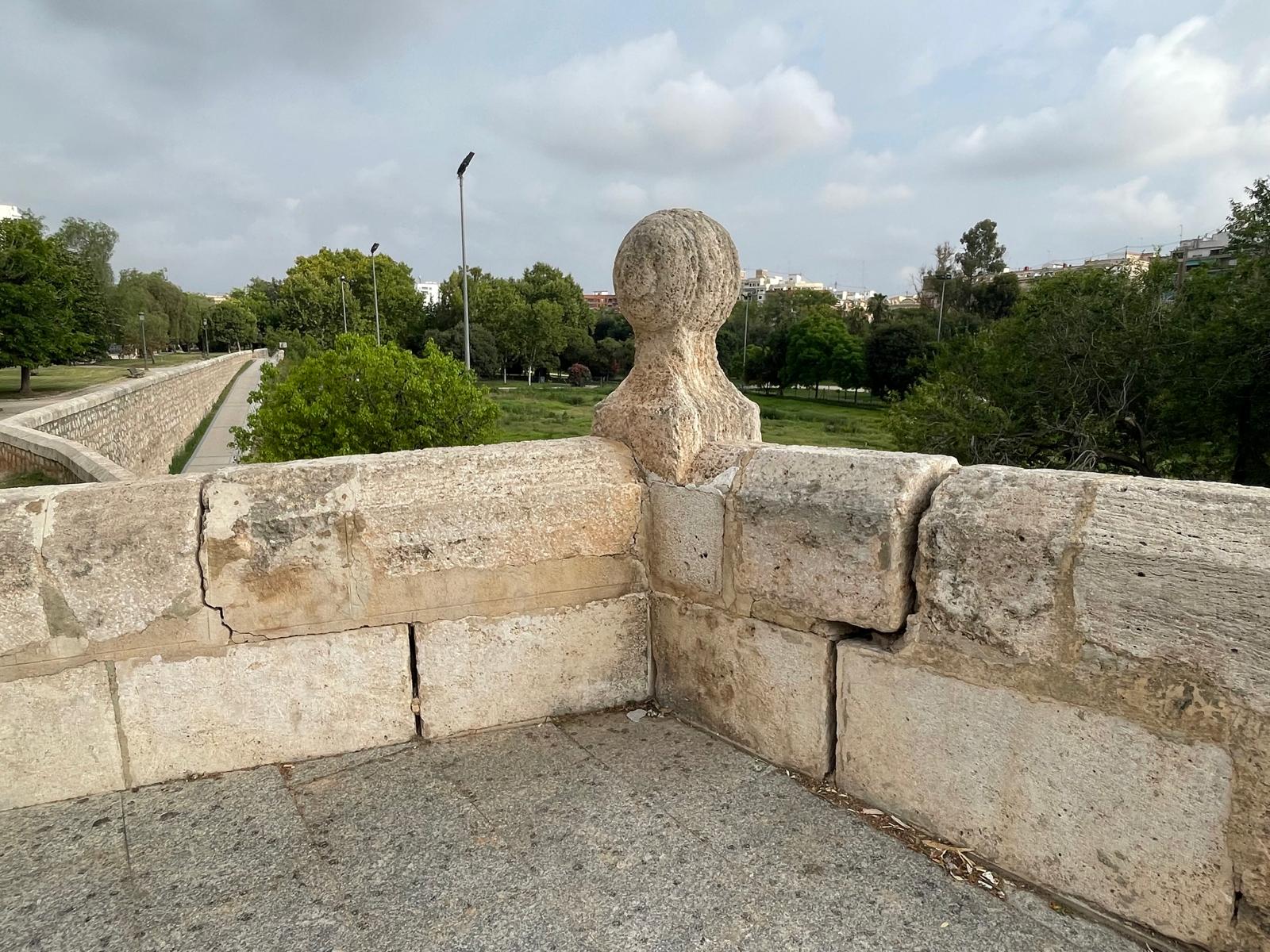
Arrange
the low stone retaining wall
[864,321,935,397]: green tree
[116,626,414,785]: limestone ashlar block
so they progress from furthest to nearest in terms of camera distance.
Result: [864,321,935,397]: green tree, the low stone retaining wall, [116,626,414,785]: limestone ashlar block

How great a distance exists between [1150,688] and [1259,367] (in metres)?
12.1

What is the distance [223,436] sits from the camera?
2908 centimetres

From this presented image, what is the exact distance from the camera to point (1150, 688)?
1728mm

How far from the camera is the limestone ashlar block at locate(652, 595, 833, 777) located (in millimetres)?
2389

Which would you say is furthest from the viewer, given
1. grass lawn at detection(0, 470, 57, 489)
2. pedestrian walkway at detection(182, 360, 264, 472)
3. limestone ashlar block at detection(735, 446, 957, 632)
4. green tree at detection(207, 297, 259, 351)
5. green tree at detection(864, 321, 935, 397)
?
green tree at detection(207, 297, 259, 351)

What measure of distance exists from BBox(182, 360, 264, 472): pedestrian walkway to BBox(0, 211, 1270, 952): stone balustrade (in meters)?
14.5

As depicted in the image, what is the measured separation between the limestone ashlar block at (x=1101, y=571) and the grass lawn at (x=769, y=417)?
18.5 meters

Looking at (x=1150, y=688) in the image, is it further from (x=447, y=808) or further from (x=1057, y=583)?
(x=447, y=808)

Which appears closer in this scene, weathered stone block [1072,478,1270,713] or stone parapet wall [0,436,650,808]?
weathered stone block [1072,478,1270,713]

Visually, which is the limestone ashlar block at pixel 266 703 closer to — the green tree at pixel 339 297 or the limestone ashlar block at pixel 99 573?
the limestone ashlar block at pixel 99 573

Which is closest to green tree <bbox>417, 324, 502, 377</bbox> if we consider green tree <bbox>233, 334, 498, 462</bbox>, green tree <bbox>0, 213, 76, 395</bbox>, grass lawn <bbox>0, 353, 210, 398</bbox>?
grass lawn <bbox>0, 353, 210, 398</bbox>

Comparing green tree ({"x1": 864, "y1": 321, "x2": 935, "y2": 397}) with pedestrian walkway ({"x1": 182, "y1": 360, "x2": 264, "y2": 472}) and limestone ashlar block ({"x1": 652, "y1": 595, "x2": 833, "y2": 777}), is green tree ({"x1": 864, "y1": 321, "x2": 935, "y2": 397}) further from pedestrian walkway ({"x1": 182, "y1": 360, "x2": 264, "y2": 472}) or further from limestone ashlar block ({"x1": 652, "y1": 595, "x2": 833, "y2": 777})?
limestone ashlar block ({"x1": 652, "y1": 595, "x2": 833, "y2": 777})

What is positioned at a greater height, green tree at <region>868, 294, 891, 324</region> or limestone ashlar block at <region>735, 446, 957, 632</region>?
green tree at <region>868, 294, 891, 324</region>

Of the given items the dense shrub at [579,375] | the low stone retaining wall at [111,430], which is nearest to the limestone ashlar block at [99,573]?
the low stone retaining wall at [111,430]
